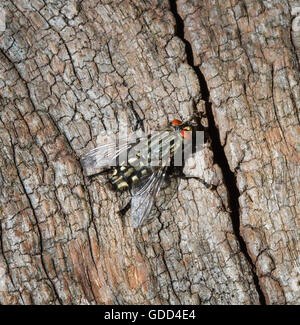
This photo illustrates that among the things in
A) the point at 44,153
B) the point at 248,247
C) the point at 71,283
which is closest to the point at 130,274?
the point at 71,283

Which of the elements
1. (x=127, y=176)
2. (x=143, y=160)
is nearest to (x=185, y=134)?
(x=143, y=160)

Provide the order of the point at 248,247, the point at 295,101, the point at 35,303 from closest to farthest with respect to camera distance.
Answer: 1. the point at 35,303
2. the point at 248,247
3. the point at 295,101

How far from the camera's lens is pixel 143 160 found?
3475 mm

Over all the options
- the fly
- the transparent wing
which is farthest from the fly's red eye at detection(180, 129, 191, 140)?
the transparent wing

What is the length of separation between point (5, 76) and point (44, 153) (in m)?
0.65

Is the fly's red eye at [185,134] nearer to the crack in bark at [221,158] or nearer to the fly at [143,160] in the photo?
the fly at [143,160]

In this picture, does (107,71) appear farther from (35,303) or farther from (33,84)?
(35,303)

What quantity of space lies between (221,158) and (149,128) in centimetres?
57

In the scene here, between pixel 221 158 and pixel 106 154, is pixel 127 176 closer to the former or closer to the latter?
pixel 106 154

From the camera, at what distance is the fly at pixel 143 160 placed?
10.3 feet

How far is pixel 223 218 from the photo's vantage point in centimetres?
309

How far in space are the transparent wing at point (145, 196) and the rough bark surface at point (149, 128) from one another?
0.08 meters

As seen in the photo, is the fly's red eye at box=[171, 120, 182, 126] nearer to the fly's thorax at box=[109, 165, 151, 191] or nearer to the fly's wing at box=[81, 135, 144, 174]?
the fly's wing at box=[81, 135, 144, 174]
